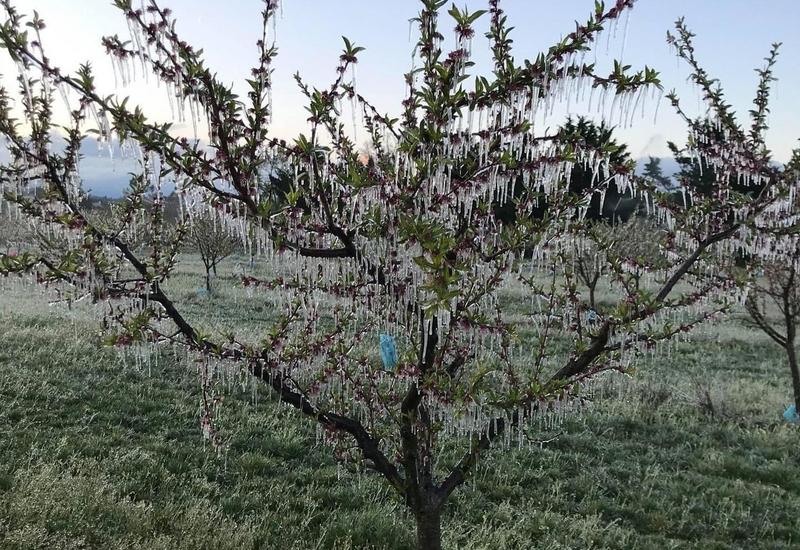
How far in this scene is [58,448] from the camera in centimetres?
598

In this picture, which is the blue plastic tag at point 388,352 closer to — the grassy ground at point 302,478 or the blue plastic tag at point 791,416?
the grassy ground at point 302,478

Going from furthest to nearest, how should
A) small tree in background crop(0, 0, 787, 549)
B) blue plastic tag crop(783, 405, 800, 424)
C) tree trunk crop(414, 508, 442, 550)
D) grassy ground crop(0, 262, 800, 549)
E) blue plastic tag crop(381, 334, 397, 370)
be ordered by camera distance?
blue plastic tag crop(783, 405, 800, 424) < blue plastic tag crop(381, 334, 397, 370) < grassy ground crop(0, 262, 800, 549) < tree trunk crop(414, 508, 442, 550) < small tree in background crop(0, 0, 787, 549)

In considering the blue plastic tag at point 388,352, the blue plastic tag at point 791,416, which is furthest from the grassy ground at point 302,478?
the blue plastic tag at point 388,352

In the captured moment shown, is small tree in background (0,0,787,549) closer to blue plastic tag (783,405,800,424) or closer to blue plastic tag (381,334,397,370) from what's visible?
blue plastic tag (381,334,397,370)

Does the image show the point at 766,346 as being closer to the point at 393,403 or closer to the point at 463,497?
the point at 463,497

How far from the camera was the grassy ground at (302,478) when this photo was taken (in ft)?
16.0

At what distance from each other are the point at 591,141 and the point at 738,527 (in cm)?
493

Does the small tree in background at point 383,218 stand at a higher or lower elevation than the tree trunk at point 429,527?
higher

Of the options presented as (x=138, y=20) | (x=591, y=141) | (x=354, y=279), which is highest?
(x=138, y=20)

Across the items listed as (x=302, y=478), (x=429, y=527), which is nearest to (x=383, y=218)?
(x=429, y=527)

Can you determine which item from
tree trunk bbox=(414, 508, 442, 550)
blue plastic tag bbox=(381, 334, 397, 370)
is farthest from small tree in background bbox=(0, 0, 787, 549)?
blue plastic tag bbox=(381, 334, 397, 370)

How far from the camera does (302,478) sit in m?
6.12

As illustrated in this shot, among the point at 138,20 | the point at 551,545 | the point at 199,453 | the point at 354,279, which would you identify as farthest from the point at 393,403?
the point at 199,453

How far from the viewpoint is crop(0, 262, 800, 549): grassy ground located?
489 cm
